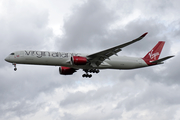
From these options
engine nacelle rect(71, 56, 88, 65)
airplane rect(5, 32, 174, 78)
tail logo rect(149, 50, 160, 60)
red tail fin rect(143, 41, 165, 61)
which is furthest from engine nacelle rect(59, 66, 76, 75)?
tail logo rect(149, 50, 160, 60)

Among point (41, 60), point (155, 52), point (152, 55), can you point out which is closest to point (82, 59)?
point (41, 60)

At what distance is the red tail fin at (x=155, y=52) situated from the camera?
189 ft

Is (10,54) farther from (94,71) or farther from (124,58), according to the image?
(124,58)

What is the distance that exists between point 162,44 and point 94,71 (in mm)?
16204

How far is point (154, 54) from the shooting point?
5856 cm

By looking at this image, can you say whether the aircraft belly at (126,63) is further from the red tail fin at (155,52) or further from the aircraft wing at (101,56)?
the red tail fin at (155,52)

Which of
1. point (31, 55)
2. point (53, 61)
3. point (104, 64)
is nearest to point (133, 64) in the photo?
point (104, 64)

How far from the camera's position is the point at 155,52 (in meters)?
58.9

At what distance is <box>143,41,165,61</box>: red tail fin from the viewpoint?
189 feet

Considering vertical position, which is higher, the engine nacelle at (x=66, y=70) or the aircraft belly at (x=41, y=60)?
the aircraft belly at (x=41, y=60)

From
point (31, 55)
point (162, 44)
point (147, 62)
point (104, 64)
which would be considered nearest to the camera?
point (31, 55)

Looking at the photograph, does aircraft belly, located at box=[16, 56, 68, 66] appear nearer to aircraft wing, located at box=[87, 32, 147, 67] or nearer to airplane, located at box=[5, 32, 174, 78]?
airplane, located at box=[5, 32, 174, 78]

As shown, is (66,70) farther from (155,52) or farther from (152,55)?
(155,52)

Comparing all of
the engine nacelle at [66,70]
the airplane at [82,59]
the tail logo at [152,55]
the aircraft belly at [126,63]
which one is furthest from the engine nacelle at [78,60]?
the tail logo at [152,55]
